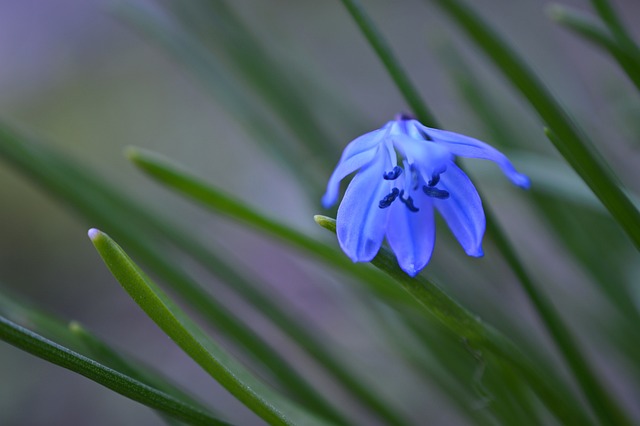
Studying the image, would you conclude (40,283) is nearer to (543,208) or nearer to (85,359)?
(543,208)


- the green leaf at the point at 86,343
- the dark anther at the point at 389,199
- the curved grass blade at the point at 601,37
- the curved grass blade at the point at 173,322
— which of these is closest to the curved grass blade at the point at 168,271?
the green leaf at the point at 86,343

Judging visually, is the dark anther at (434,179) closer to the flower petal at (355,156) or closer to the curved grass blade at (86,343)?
the flower petal at (355,156)


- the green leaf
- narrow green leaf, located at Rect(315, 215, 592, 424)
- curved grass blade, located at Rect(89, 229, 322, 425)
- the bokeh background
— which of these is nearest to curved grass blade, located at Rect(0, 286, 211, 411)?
the green leaf

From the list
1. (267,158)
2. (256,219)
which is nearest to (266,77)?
(267,158)

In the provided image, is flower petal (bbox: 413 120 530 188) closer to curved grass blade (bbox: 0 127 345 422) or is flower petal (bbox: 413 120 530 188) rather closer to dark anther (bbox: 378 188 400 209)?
dark anther (bbox: 378 188 400 209)

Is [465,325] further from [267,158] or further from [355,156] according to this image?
[267,158]

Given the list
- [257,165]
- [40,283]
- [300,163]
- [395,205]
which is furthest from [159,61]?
[395,205]
